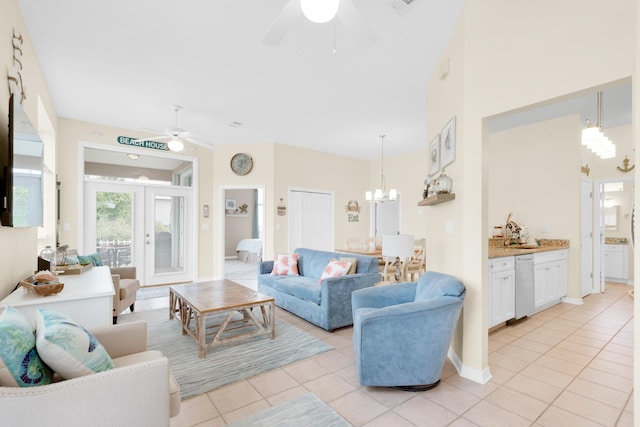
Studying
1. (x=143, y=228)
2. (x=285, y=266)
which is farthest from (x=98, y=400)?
(x=143, y=228)

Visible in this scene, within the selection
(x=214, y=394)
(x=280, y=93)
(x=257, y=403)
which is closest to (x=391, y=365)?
(x=257, y=403)

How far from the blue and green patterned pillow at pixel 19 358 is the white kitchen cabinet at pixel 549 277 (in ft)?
15.4

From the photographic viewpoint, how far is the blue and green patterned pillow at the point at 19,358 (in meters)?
1.11

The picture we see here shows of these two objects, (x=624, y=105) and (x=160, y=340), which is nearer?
(x=160, y=340)

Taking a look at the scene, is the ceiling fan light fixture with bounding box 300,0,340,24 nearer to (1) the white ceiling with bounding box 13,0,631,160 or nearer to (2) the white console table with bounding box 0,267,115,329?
(1) the white ceiling with bounding box 13,0,631,160

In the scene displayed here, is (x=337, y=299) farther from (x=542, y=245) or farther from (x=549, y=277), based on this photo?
(x=542, y=245)

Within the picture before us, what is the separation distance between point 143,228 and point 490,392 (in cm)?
588

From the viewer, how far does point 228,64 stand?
3236 mm

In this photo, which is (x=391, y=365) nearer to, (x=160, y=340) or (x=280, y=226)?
(x=160, y=340)

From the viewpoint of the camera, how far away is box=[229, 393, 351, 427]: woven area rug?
1853 millimetres

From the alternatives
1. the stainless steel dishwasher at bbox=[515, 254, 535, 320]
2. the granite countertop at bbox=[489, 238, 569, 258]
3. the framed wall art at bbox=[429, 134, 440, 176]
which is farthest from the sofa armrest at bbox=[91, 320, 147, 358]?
the granite countertop at bbox=[489, 238, 569, 258]

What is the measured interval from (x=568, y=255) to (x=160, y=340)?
5.67 metres

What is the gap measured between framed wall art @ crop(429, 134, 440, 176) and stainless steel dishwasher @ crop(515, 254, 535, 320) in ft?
4.91

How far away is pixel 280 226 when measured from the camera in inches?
252
